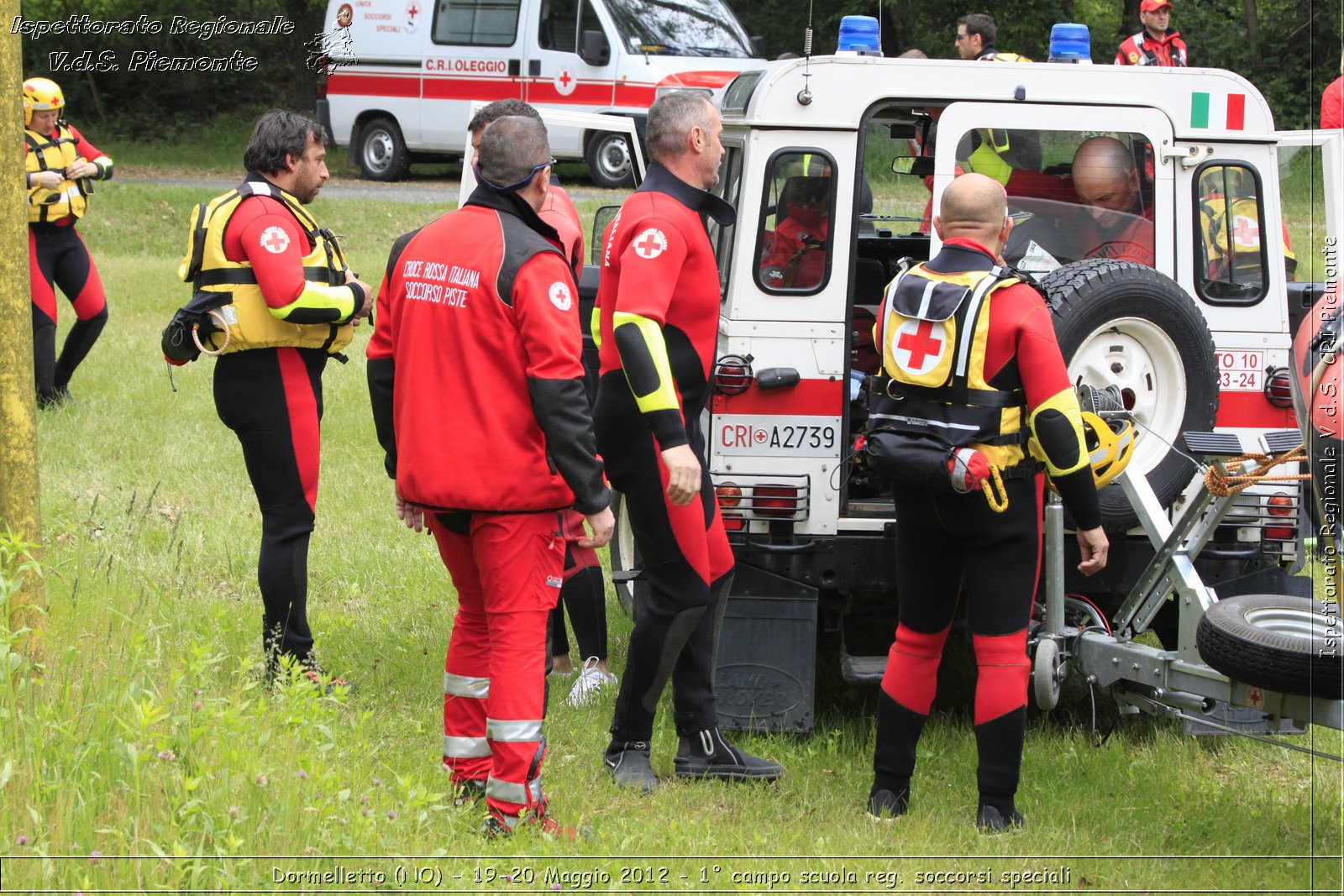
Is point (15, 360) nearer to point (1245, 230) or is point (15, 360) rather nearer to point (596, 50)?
point (1245, 230)

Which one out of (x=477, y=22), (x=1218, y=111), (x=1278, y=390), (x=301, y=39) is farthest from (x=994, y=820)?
(x=301, y=39)

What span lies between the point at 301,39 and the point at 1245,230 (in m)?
26.8

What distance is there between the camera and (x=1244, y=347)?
5316mm

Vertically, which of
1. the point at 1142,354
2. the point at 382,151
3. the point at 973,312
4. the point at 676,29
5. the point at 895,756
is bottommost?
the point at 895,756

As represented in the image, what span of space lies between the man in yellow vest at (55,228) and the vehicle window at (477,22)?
10497mm

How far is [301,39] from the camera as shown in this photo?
2930 cm

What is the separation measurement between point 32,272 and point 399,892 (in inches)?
302

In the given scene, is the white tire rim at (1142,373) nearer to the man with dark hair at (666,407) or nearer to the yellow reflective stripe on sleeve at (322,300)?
the man with dark hair at (666,407)

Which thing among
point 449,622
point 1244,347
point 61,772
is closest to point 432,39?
point 449,622

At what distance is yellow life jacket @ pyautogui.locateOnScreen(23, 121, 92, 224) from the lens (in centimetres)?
965

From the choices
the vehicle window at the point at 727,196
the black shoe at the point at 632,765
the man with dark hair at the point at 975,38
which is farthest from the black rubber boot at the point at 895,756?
the man with dark hair at the point at 975,38

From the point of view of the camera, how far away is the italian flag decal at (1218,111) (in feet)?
17.1

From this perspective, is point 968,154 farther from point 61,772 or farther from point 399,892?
point 61,772

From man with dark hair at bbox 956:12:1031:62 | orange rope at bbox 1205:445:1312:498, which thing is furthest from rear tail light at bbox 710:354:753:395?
man with dark hair at bbox 956:12:1031:62
